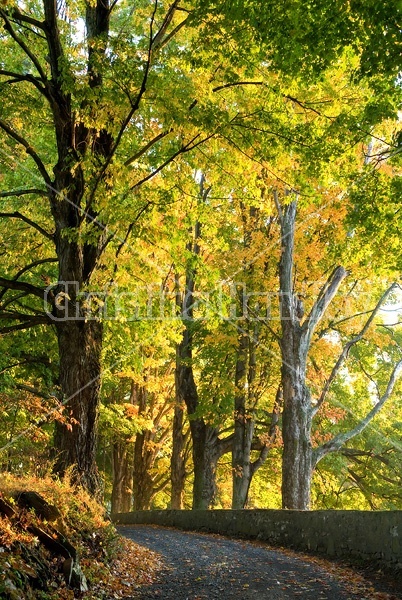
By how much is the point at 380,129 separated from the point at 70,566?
35.1 ft

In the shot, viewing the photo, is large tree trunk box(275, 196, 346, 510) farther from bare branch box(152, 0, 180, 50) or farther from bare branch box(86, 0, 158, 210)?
bare branch box(86, 0, 158, 210)

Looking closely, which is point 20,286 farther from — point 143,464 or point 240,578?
point 143,464

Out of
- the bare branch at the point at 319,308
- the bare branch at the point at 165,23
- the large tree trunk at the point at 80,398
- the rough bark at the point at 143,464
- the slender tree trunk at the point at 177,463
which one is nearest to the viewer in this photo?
the bare branch at the point at 165,23

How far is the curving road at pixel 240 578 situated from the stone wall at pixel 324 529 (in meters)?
0.58

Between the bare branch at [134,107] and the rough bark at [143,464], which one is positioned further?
the rough bark at [143,464]

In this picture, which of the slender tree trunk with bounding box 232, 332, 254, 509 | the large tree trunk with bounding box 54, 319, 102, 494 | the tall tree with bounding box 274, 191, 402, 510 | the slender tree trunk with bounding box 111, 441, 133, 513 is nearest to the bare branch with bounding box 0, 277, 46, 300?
the large tree trunk with bounding box 54, 319, 102, 494

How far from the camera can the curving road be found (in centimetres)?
605

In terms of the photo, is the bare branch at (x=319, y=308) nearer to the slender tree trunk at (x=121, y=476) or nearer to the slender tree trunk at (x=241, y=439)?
the slender tree trunk at (x=241, y=439)

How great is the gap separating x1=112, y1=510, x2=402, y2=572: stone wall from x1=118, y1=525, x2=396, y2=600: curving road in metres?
0.58

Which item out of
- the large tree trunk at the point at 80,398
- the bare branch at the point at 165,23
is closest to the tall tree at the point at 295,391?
the large tree trunk at the point at 80,398

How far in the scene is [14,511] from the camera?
199 inches

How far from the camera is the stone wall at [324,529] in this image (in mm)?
7348

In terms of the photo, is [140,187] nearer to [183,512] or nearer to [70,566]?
[70,566]

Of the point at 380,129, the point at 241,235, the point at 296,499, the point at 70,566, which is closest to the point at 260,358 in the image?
the point at 241,235
